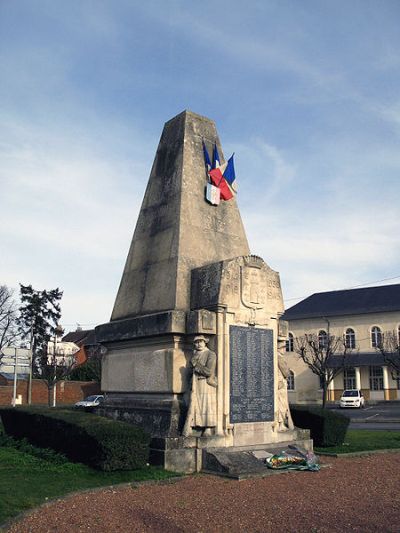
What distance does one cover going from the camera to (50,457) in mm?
9531

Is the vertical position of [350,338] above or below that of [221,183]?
below

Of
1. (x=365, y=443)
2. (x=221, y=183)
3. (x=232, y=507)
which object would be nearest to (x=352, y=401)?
(x=365, y=443)

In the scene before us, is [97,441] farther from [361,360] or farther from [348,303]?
[348,303]

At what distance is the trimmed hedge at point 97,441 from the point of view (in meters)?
8.48

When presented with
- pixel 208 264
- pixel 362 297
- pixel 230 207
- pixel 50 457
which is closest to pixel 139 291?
pixel 208 264

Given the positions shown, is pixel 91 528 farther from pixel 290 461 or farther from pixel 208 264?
pixel 208 264

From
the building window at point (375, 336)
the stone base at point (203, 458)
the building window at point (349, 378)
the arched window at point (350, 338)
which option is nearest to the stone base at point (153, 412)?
the stone base at point (203, 458)

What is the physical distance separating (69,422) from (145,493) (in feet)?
7.79

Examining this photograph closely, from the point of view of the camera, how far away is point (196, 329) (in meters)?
9.65

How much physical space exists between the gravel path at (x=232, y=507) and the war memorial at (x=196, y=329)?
966 mm

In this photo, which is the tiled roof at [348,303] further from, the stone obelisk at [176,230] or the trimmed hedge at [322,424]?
the stone obelisk at [176,230]

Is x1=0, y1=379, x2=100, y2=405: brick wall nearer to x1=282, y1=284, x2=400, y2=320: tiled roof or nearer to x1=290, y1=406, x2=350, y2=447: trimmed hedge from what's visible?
x1=282, y1=284, x2=400, y2=320: tiled roof

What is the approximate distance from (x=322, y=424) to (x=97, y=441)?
19.4ft

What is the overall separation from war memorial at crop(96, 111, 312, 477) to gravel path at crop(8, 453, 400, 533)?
3.17 feet
